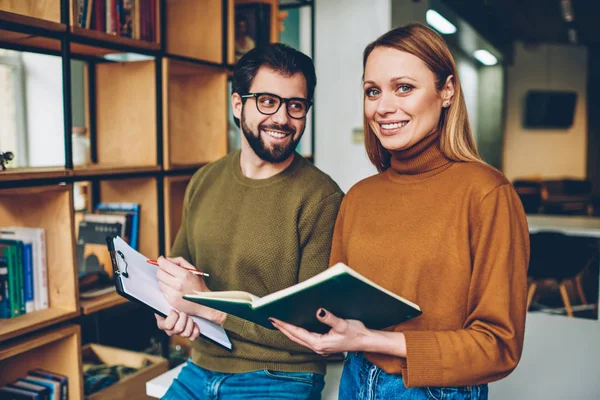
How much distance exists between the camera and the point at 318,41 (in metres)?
4.40

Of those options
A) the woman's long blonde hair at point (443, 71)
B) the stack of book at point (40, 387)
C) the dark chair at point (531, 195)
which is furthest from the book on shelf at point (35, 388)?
the dark chair at point (531, 195)

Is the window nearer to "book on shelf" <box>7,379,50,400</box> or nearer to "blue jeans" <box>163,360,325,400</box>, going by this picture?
"book on shelf" <box>7,379,50,400</box>

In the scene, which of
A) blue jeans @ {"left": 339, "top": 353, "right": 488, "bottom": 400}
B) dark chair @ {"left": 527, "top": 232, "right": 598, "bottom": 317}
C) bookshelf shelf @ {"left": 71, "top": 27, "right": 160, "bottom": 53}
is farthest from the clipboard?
dark chair @ {"left": 527, "top": 232, "right": 598, "bottom": 317}

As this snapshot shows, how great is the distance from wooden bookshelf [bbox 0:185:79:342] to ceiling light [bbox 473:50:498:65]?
25.3 feet

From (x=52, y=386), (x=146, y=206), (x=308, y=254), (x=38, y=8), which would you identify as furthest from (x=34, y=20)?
(x=52, y=386)

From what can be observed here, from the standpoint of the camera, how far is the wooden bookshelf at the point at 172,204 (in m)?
2.42

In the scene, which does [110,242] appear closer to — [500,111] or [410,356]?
[410,356]

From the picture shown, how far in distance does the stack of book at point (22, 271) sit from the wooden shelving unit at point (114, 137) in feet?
0.10

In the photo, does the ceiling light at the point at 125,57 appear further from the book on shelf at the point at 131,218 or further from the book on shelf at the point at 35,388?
the book on shelf at the point at 35,388

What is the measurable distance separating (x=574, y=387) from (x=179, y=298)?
1249 millimetres

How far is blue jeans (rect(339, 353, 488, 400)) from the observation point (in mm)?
1147

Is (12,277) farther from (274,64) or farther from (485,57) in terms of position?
(485,57)

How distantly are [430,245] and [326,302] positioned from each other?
0.96ft

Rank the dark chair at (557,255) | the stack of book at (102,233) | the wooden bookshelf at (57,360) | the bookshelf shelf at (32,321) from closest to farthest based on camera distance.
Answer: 1. the bookshelf shelf at (32,321)
2. the wooden bookshelf at (57,360)
3. the stack of book at (102,233)
4. the dark chair at (557,255)
